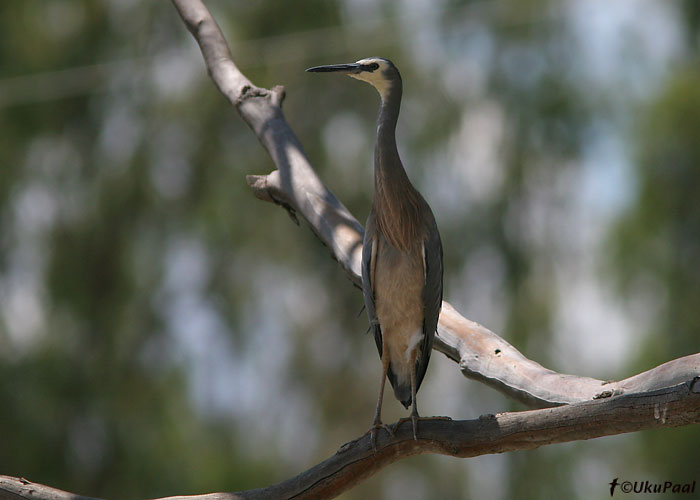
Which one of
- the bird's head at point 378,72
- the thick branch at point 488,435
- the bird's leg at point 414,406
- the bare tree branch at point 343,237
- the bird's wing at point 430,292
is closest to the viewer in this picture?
the thick branch at point 488,435

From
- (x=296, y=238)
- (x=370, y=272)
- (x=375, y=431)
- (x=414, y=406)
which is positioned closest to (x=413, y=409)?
(x=414, y=406)

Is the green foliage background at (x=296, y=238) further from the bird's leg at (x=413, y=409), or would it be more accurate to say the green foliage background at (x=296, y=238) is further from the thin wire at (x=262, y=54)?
the bird's leg at (x=413, y=409)

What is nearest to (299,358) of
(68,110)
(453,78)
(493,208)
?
(493,208)

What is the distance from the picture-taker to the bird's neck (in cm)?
291

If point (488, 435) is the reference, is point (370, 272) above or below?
above

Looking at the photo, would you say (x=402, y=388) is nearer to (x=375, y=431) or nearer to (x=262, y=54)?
(x=375, y=431)

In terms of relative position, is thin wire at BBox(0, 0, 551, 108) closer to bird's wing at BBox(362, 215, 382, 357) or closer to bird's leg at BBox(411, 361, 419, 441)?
bird's wing at BBox(362, 215, 382, 357)

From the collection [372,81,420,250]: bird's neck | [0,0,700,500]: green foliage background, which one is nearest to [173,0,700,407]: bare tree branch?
[372,81,420,250]: bird's neck

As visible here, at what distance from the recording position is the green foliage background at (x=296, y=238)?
7.51 metres

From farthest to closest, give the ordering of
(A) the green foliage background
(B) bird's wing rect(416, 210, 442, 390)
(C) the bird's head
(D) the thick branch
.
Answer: (A) the green foliage background, (C) the bird's head, (B) bird's wing rect(416, 210, 442, 390), (D) the thick branch

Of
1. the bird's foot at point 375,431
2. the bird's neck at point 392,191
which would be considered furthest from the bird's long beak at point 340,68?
the bird's foot at point 375,431

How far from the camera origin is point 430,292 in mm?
2828

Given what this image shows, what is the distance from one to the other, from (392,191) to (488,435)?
107cm

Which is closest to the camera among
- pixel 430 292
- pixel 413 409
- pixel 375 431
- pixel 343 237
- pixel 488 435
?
pixel 488 435
